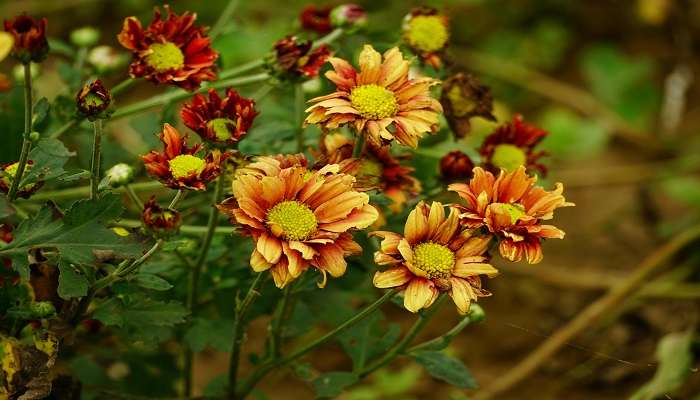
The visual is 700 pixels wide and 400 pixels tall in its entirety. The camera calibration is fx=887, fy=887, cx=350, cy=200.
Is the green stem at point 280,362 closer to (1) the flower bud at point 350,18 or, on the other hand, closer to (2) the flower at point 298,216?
(2) the flower at point 298,216

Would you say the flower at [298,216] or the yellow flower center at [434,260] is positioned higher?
the flower at [298,216]

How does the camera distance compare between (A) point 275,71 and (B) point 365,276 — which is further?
(B) point 365,276

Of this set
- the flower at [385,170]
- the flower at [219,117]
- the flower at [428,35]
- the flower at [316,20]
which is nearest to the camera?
the flower at [219,117]

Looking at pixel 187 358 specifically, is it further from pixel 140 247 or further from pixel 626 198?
pixel 626 198

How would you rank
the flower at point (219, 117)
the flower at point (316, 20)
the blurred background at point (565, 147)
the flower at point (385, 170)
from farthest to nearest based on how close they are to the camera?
1. the blurred background at point (565, 147)
2. the flower at point (316, 20)
3. the flower at point (385, 170)
4. the flower at point (219, 117)

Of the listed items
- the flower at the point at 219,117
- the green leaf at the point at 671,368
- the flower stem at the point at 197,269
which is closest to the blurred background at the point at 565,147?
the green leaf at the point at 671,368

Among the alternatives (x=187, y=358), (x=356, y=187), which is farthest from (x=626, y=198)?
(x=356, y=187)
